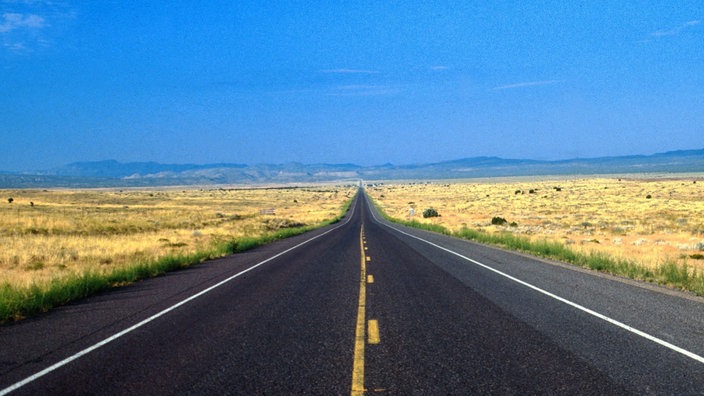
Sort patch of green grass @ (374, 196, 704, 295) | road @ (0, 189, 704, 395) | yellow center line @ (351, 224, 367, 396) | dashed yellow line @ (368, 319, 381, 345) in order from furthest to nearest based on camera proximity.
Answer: patch of green grass @ (374, 196, 704, 295) < dashed yellow line @ (368, 319, 381, 345) < road @ (0, 189, 704, 395) < yellow center line @ (351, 224, 367, 396)

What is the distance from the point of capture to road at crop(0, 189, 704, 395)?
5.57 meters

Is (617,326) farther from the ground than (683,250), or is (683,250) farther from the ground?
(617,326)

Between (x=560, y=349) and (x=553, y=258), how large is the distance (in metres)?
13.0

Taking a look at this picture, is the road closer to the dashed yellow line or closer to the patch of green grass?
the dashed yellow line

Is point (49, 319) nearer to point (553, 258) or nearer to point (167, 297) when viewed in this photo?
point (167, 297)

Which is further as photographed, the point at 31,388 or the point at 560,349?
the point at 560,349

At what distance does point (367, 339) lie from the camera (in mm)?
7254

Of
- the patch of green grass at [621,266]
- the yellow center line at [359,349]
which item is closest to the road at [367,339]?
the yellow center line at [359,349]

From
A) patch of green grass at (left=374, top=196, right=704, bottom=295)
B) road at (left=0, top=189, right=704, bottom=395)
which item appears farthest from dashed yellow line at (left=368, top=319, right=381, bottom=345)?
patch of green grass at (left=374, top=196, right=704, bottom=295)

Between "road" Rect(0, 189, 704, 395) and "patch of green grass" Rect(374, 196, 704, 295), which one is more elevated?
"road" Rect(0, 189, 704, 395)

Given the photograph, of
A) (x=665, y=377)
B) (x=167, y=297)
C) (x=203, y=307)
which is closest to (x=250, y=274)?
(x=167, y=297)

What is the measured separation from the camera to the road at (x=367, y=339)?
5.57 metres

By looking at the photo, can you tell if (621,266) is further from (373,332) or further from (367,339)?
(367,339)

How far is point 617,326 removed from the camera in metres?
8.00
